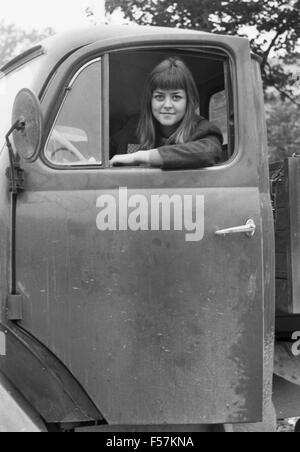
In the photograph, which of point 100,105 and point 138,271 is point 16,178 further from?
point 138,271

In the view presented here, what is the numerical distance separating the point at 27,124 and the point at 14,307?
28.3 inches

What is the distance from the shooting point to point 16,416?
237 cm

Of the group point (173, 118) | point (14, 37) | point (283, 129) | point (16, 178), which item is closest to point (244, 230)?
point (173, 118)

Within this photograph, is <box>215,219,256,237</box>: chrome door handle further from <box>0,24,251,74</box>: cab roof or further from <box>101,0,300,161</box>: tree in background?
<box>101,0,300,161</box>: tree in background

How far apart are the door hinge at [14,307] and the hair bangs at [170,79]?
1.15m

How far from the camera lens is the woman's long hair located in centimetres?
288

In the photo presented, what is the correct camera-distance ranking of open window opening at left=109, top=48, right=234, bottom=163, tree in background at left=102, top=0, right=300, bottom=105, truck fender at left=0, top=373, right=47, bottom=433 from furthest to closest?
tree in background at left=102, top=0, right=300, bottom=105
open window opening at left=109, top=48, right=234, bottom=163
truck fender at left=0, top=373, right=47, bottom=433

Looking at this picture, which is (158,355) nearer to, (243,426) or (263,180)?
(243,426)

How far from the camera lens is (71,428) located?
2.66 m

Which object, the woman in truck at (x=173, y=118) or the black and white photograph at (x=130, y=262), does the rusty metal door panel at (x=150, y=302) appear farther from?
the woman in truck at (x=173, y=118)

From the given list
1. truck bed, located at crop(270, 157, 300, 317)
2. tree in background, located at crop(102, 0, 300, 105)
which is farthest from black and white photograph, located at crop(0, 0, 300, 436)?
tree in background, located at crop(102, 0, 300, 105)

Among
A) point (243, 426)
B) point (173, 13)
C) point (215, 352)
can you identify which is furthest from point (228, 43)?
point (173, 13)

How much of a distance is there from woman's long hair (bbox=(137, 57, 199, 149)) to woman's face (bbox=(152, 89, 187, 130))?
0.02 metres

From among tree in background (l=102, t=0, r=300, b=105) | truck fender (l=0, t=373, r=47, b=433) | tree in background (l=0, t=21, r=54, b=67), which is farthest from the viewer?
tree in background (l=0, t=21, r=54, b=67)
